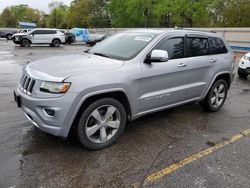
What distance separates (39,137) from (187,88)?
8.70ft

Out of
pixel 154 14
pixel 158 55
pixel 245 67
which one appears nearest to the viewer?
pixel 158 55

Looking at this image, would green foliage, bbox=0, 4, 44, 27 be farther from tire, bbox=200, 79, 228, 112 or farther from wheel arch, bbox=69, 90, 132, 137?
wheel arch, bbox=69, 90, 132, 137

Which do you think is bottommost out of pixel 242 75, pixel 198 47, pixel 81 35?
pixel 242 75

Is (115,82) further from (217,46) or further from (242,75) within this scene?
(242,75)

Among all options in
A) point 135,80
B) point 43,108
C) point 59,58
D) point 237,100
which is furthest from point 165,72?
point 237,100

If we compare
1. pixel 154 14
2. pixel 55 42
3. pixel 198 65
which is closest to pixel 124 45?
pixel 198 65

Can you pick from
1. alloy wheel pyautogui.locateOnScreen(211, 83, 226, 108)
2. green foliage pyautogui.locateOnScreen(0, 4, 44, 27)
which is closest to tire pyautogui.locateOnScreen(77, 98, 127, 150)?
alloy wheel pyautogui.locateOnScreen(211, 83, 226, 108)

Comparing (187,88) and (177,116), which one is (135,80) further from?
(177,116)

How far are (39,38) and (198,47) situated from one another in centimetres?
2091

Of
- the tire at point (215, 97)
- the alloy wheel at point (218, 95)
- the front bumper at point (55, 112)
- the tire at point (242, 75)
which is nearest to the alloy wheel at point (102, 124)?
the front bumper at point (55, 112)

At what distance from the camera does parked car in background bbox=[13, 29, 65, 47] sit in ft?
73.5

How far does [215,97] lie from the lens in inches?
212

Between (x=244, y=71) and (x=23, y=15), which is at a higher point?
(x=23, y=15)

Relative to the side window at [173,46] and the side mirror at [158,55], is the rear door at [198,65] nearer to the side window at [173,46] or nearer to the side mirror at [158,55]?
the side window at [173,46]
